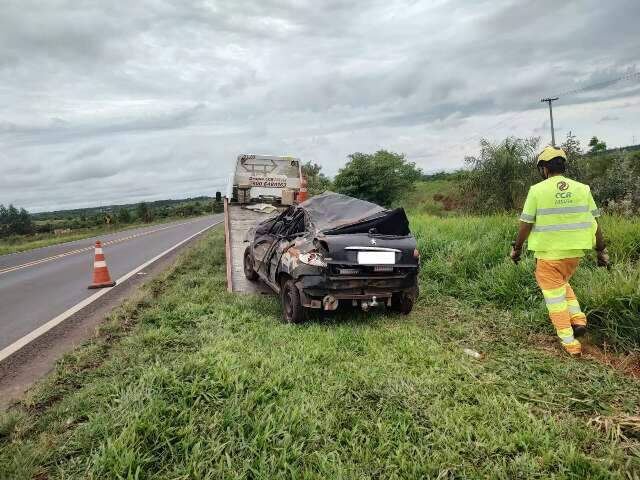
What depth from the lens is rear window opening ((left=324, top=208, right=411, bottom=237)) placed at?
17.1 feet

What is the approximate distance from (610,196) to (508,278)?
41.0ft

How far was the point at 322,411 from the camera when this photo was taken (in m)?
3.04

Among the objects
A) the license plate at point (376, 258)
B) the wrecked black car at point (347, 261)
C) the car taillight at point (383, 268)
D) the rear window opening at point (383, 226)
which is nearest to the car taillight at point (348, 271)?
the wrecked black car at point (347, 261)

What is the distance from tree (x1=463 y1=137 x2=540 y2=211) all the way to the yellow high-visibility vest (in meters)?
14.3

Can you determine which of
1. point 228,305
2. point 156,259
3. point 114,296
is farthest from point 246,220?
point 228,305

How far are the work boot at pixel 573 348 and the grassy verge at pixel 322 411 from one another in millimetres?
153

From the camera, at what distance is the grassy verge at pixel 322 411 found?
246 centimetres

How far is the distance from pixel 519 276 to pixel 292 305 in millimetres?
3193

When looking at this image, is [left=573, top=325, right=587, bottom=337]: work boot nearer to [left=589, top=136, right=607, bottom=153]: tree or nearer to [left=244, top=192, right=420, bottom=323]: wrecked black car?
[left=244, top=192, right=420, bottom=323]: wrecked black car

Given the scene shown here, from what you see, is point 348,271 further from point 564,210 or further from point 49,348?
point 49,348

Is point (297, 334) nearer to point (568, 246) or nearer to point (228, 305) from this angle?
point (228, 305)

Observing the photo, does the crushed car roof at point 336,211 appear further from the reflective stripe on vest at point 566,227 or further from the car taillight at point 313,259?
the reflective stripe on vest at point 566,227

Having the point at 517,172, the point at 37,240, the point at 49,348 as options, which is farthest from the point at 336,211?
the point at 37,240

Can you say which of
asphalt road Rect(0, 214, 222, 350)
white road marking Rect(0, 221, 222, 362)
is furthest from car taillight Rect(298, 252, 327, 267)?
asphalt road Rect(0, 214, 222, 350)
